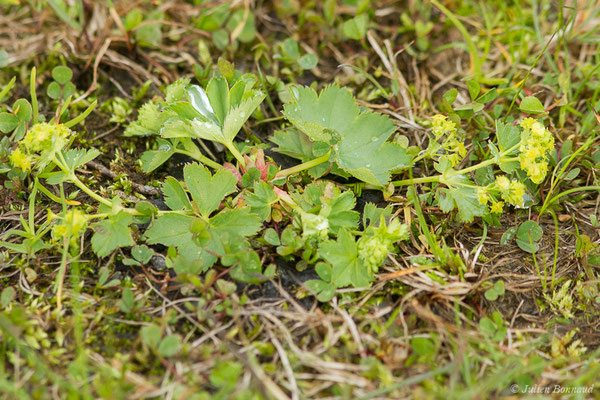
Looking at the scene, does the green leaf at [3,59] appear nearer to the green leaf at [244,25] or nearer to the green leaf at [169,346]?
the green leaf at [244,25]

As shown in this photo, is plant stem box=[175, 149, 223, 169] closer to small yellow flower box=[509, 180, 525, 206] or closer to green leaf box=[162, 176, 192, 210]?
green leaf box=[162, 176, 192, 210]

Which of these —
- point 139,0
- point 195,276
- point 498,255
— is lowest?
point 498,255

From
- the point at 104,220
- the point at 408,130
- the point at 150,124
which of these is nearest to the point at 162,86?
the point at 150,124

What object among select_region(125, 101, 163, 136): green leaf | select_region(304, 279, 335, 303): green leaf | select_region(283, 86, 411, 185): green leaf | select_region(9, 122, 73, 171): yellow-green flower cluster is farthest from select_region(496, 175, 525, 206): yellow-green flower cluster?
select_region(9, 122, 73, 171): yellow-green flower cluster

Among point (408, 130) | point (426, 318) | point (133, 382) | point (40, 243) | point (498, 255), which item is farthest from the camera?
point (408, 130)

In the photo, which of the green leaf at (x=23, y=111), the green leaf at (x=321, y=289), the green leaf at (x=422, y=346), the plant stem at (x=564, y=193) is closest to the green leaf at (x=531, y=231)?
the plant stem at (x=564, y=193)

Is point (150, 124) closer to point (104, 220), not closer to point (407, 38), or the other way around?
point (104, 220)
